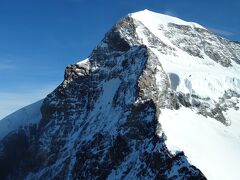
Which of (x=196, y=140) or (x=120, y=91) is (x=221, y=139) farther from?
(x=120, y=91)

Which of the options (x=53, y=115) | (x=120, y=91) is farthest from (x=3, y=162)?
(x=120, y=91)

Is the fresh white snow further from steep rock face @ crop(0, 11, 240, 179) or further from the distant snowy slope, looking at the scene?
the distant snowy slope

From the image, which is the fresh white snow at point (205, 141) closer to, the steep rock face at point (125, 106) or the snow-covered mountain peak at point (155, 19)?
the steep rock face at point (125, 106)

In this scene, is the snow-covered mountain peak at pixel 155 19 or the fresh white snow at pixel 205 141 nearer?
the fresh white snow at pixel 205 141

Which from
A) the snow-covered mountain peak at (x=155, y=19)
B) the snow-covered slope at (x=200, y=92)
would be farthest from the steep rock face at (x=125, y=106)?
the snow-covered mountain peak at (x=155, y=19)

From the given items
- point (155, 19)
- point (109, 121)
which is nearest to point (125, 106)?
point (109, 121)

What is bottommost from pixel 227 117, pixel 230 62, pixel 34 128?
pixel 34 128

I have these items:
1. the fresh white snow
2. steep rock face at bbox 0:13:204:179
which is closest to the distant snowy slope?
steep rock face at bbox 0:13:204:179

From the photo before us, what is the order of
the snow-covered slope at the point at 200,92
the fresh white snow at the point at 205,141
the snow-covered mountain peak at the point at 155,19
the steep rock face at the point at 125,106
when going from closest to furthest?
1. the fresh white snow at the point at 205,141
2. the snow-covered slope at the point at 200,92
3. the steep rock face at the point at 125,106
4. the snow-covered mountain peak at the point at 155,19
